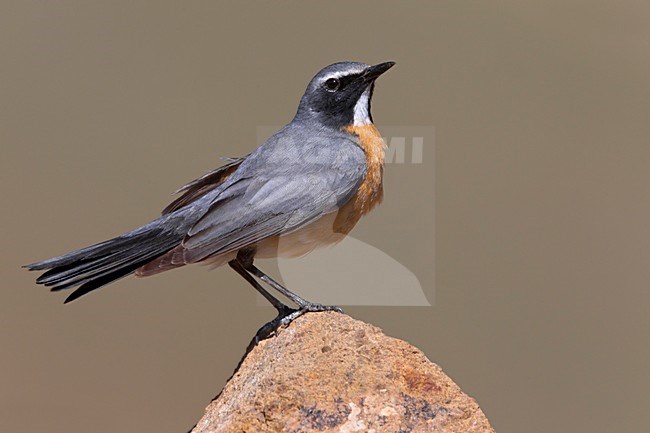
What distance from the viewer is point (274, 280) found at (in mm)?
5684

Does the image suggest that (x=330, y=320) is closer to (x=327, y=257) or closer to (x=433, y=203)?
(x=327, y=257)

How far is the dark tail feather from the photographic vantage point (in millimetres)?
5164

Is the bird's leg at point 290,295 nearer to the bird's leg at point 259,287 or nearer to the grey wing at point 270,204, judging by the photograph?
the bird's leg at point 259,287

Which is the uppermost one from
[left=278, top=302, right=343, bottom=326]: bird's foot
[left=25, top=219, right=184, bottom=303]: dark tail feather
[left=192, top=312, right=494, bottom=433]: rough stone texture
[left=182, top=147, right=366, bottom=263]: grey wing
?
[left=182, top=147, right=366, bottom=263]: grey wing

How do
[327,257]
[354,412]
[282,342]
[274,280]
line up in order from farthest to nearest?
[327,257]
[274,280]
[282,342]
[354,412]

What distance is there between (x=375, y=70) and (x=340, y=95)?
0.95 feet

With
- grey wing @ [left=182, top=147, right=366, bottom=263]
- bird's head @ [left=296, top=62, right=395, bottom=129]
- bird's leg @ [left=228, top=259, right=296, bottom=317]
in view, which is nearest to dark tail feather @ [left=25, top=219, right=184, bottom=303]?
grey wing @ [left=182, top=147, right=366, bottom=263]

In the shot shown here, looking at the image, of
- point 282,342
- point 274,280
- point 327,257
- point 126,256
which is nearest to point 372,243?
point 327,257

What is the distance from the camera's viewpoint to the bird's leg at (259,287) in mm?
5609

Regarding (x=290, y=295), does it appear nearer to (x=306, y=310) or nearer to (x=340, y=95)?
(x=306, y=310)

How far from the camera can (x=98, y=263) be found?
5.19 metres

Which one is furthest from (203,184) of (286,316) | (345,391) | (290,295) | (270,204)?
(345,391)

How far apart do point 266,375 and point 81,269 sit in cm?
126

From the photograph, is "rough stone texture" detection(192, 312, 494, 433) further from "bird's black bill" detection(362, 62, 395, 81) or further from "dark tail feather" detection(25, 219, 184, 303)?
"bird's black bill" detection(362, 62, 395, 81)
